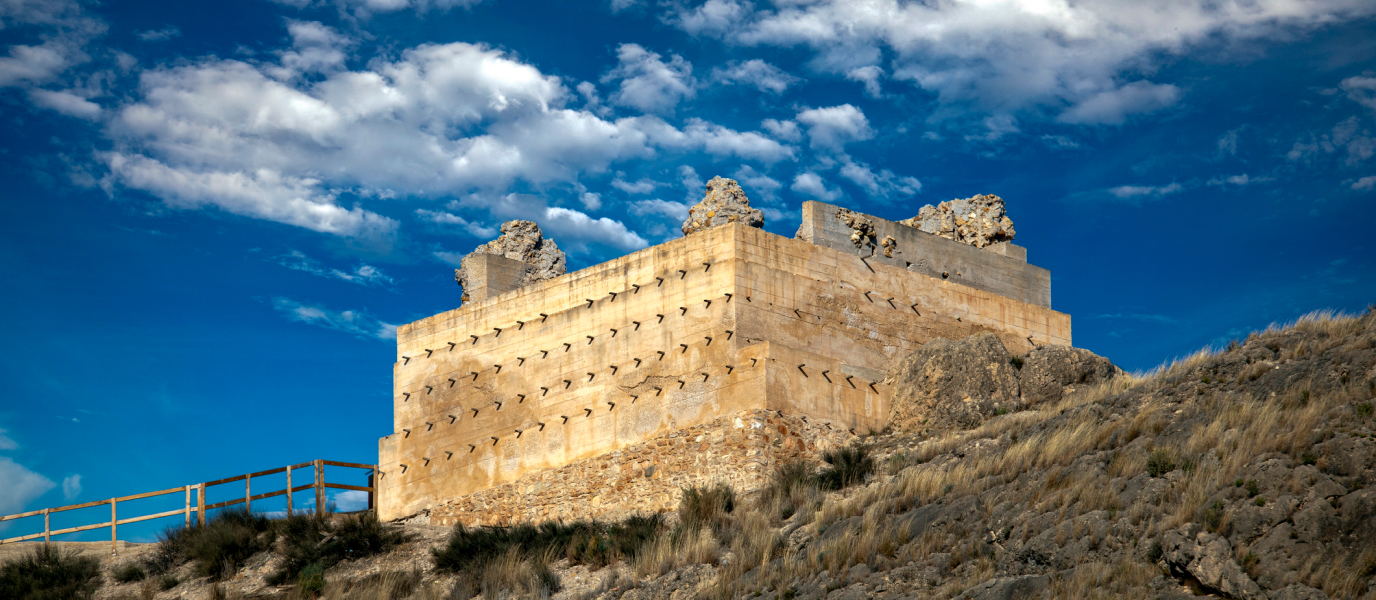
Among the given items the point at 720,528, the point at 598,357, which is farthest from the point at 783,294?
the point at 720,528

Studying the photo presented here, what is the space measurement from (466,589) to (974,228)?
40.9 feet

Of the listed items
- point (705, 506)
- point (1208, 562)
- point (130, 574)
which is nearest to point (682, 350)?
point (705, 506)

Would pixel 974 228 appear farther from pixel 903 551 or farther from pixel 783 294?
pixel 903 551

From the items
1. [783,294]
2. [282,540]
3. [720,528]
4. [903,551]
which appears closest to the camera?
[903,551]

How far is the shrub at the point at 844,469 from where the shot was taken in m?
18.6

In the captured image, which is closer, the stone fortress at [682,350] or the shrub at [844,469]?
the shrub at [844,469]

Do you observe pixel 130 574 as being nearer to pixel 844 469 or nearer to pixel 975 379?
pixel 844 469

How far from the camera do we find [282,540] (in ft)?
74.7

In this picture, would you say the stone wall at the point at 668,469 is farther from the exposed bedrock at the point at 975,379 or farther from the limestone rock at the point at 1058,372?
the limestone rock at the point at 1058,372

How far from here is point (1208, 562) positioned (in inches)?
480

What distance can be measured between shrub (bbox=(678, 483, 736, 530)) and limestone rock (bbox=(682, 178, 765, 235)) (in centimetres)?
496

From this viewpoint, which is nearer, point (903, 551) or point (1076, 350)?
point (903, 551)

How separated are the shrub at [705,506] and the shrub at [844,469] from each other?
1385 millimetres

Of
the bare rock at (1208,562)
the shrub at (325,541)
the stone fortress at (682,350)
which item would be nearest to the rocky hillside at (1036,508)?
the bare rock at (1208,562)
